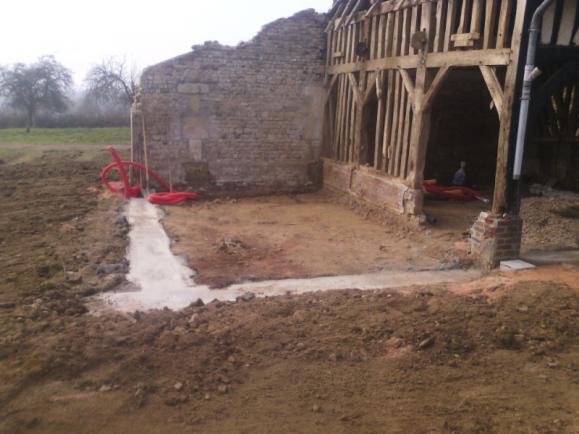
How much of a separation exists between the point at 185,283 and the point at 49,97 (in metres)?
33.7

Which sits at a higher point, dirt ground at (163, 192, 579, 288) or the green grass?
the green grass

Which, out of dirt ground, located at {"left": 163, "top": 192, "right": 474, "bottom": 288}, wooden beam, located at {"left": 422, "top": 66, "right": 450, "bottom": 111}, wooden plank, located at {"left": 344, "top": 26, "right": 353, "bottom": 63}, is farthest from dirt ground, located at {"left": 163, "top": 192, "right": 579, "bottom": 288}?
wooden plank, located at {"left": 344, "top": 26, "right": 353, "bottom": 63}

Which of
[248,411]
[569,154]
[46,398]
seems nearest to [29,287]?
[46,398]

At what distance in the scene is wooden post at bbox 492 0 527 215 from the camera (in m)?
7.39

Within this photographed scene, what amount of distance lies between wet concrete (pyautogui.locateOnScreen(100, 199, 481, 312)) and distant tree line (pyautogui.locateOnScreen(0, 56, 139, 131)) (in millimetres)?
26598

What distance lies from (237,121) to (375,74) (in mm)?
4240

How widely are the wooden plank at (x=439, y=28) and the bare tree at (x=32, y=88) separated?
3015cm

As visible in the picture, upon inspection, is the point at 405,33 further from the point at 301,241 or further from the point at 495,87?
the point at 301,241

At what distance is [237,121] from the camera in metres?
14.3

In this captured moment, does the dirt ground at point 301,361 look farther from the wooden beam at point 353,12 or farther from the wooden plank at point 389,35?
the wooden beam at point 353,12

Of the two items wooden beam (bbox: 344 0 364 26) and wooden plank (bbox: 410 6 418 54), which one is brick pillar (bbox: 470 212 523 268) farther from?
wooden beam (bbox: 344 0 364 26)

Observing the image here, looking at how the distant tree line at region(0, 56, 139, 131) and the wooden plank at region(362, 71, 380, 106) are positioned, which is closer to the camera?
the wooden plank at region(362, 71, 380, 106)

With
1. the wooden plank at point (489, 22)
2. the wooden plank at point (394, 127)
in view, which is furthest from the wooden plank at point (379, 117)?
the wooden plank at point (489, 22)

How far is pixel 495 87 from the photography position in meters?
7.84
